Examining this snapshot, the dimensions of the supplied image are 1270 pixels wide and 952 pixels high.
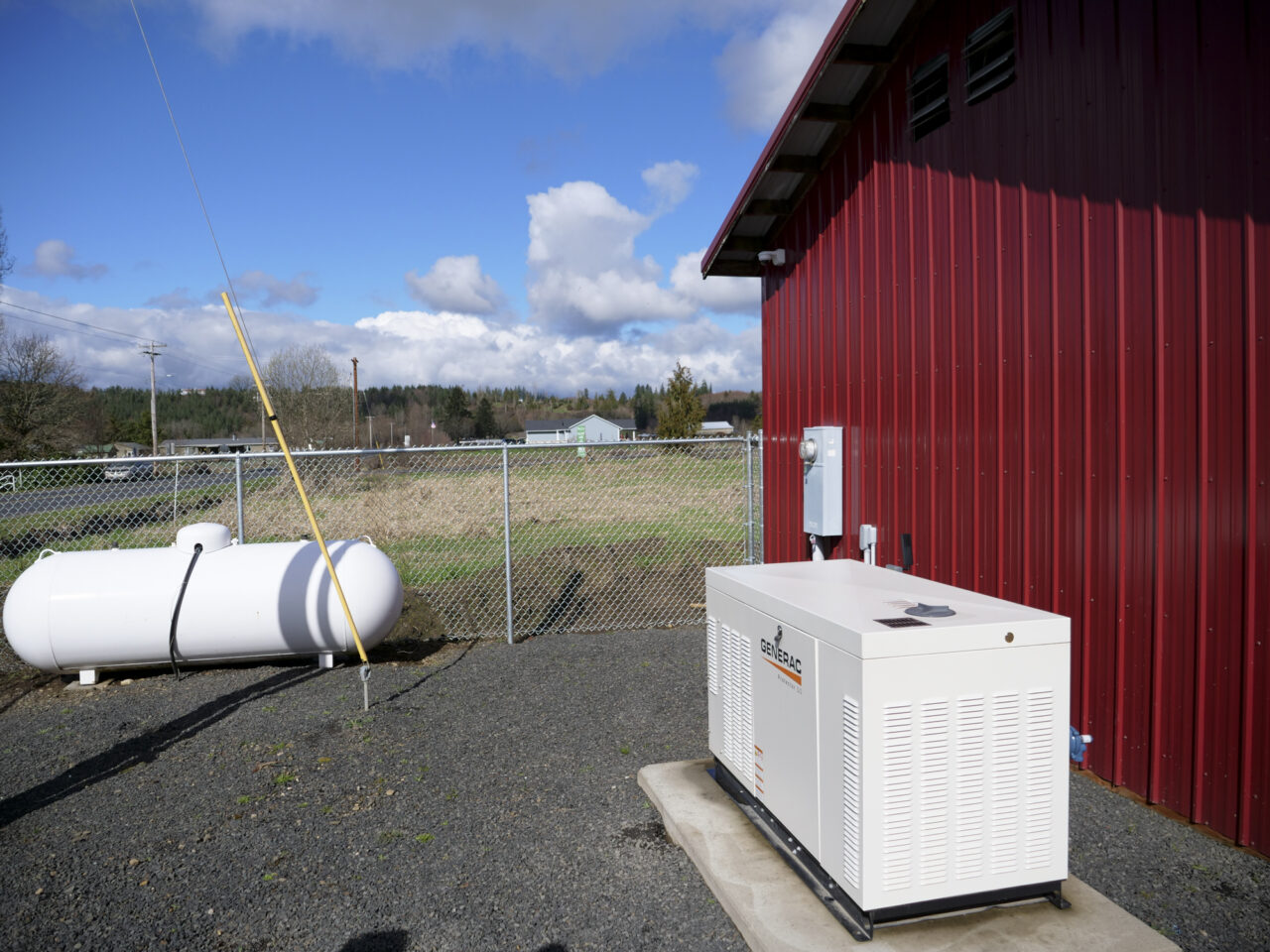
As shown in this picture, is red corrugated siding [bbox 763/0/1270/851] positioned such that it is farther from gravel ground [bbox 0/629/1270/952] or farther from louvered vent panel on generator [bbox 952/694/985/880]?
louvered vent panel on generator [bbox 952/694/985/880]

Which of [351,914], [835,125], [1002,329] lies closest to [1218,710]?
[1002,329]

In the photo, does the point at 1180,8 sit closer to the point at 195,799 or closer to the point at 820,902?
the point at 820,902

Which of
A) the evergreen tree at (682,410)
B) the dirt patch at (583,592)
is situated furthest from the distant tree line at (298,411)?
the dirt patch at (583,592)

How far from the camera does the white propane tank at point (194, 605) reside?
6242 millimetres

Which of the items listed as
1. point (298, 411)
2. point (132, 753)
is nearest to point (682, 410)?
point (298, 411)

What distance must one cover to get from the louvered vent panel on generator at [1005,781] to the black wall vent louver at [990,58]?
3.76 meters

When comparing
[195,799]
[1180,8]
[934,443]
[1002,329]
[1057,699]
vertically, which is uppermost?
[1180,8]

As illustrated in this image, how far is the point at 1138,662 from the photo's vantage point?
3.91 m

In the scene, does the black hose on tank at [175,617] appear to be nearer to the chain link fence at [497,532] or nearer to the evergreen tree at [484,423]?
the chain link fence at [497,532]

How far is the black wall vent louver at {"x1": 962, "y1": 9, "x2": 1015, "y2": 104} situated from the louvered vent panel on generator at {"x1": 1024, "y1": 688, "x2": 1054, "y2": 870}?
370 cm

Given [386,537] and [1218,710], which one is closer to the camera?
[1218,710]

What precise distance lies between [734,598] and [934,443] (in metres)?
2.36

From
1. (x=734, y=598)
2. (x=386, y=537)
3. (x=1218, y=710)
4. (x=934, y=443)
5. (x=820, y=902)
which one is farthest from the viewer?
(x=386, y=537)

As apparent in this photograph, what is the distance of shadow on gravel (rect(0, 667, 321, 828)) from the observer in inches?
171
